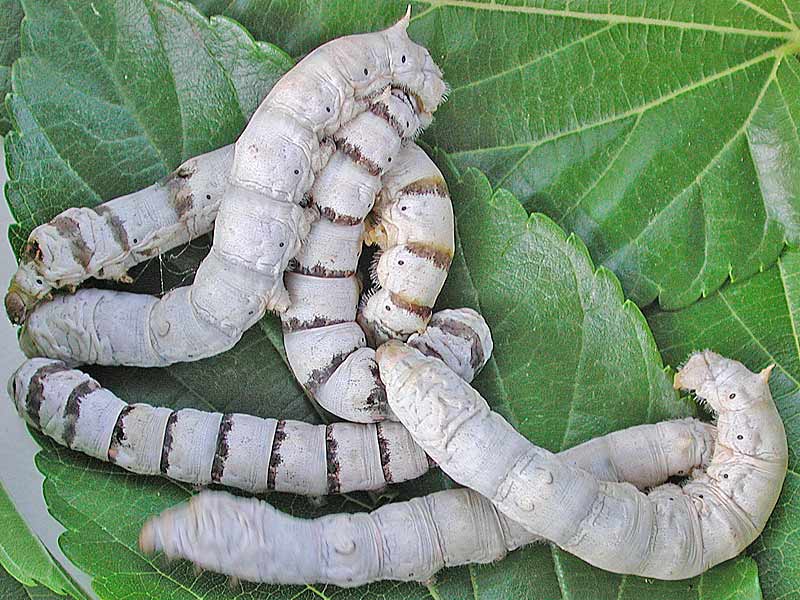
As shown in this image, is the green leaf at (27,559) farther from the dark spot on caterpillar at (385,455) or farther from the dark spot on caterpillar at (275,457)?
the dark spot on caterpillar at (385,455)

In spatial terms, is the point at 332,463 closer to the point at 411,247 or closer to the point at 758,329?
the point at 411,247

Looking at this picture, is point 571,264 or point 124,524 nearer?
point 124,524

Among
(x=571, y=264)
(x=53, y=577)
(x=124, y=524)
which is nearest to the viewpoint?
(x=53, y=577)

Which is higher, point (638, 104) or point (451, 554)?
point (638, 104)

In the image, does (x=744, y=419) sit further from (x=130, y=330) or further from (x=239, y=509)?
(x=130, y=330)

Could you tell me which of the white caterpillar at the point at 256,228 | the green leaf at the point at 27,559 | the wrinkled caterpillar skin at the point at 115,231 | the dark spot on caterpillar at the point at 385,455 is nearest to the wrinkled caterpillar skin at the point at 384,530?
the dark spot on caterpillar at the point at 385,455

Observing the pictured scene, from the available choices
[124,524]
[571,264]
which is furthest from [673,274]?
[124,524]

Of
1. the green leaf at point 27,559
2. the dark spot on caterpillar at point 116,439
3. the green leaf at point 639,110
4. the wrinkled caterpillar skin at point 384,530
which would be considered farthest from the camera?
the green leaf at point 639,110
